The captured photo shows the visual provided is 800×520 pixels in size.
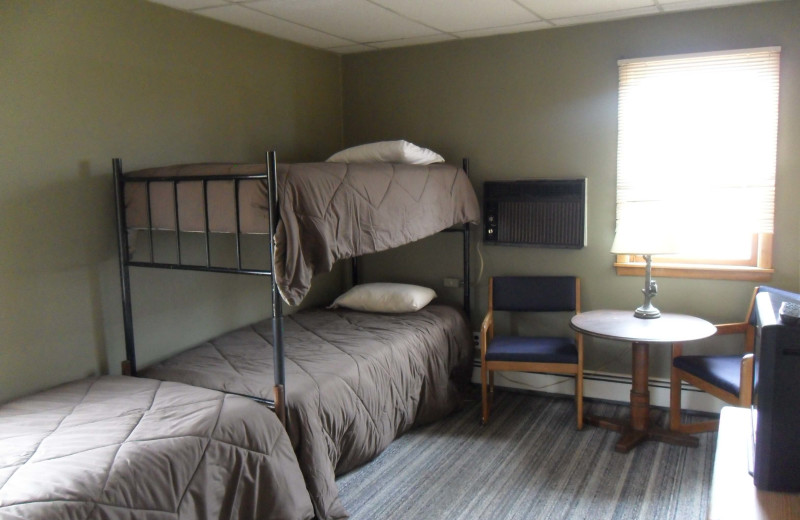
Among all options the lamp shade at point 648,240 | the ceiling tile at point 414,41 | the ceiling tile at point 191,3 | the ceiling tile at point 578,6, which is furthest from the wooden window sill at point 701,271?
the ceiling tile at point 191,3

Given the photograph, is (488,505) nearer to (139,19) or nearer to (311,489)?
(311,489)

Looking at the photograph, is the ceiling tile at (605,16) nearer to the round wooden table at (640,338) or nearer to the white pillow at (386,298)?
the round wooden table at (640,338)

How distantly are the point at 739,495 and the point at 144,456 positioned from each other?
1684mm

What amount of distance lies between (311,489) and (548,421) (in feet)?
5.39

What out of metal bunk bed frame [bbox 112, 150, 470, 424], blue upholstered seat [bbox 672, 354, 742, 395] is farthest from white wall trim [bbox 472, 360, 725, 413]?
metal bunk bed frame [bbox 112, 150, 470, 424]

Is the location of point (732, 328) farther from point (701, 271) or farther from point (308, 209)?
point (308, 209)

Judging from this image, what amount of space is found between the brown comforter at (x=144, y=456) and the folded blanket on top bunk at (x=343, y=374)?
0.53ft

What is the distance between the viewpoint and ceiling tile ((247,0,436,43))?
10.3 feet

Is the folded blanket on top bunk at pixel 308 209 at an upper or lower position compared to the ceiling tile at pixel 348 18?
lower

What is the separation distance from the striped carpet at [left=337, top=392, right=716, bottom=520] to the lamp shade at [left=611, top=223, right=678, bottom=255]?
100cm

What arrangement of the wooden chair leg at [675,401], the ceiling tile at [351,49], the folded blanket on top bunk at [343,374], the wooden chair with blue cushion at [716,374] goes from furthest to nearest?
the ceiling tile at [351,49] → the wooden chair leg at [675,401] → the wooden chair with blue cushion at [716,374] → the folded blanket on top bunk at [343,374]

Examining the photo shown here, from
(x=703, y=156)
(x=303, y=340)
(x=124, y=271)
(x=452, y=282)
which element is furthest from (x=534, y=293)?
(x=124, y=271)

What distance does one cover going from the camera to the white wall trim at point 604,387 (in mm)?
3668

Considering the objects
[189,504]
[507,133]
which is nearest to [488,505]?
[189,504]
